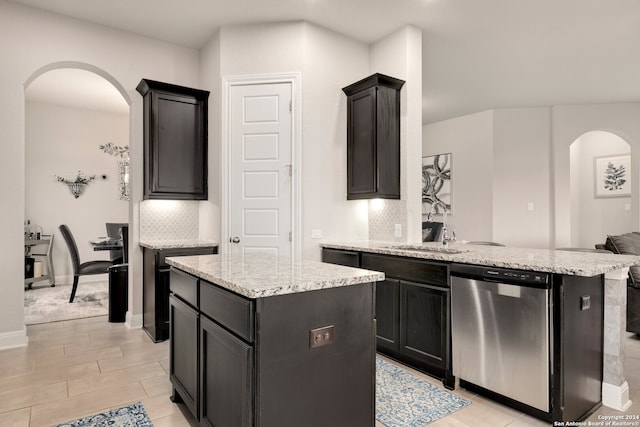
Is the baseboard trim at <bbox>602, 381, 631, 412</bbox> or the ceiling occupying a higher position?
the ceiling

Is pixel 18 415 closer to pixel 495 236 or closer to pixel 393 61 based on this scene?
pixel 393 61

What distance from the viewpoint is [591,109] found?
643cm

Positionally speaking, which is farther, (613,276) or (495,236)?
(495,236)

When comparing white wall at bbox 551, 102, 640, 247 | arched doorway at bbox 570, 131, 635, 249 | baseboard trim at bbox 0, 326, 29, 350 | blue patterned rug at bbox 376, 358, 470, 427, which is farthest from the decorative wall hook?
arched doorway at bbox 570, 131, 635, 249

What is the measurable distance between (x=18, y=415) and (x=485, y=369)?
2.85 metres

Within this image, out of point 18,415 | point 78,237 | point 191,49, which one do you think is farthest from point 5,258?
point 78,237

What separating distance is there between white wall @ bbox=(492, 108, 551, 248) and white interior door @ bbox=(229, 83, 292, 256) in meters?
4.35

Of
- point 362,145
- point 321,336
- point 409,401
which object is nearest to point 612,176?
point 362,145

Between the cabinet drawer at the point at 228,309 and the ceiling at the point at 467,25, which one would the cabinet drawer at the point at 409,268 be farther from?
the ceiling at the point at 467,25

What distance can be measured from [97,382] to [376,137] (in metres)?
3.06

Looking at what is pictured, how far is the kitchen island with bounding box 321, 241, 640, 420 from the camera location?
2.12m

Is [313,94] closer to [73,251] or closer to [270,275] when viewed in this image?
[270,275]

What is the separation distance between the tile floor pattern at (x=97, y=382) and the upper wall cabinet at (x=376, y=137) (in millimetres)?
1802

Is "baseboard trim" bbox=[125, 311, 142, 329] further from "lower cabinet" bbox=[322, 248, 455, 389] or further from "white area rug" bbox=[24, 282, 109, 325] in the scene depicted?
"lower cabinet" bbox=[322, 248, 455, 389]
